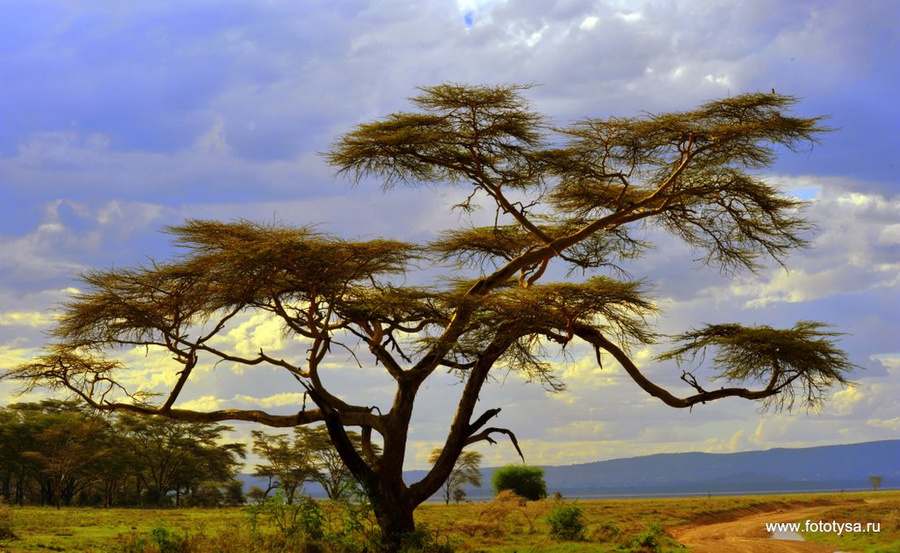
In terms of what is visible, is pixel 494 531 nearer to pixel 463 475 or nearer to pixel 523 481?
pixel 523 481

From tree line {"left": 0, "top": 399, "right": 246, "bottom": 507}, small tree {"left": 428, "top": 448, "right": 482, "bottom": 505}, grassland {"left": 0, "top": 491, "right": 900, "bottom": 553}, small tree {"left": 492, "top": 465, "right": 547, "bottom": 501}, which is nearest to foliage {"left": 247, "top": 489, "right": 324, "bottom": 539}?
grassland {"left": 0, "top": 491, "right": 900, "bottom": 553}

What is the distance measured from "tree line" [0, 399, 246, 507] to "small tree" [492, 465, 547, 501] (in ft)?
58.2

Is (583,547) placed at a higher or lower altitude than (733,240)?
lower

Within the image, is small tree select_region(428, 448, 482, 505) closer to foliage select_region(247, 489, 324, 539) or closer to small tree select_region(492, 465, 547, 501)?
small tree select_region(492, 465, 547, 501)

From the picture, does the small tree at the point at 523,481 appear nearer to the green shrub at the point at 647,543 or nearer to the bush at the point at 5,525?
the green shrub at the point at 647,543

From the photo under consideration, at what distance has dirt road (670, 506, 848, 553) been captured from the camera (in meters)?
19.6

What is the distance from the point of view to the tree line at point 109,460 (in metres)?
45.2

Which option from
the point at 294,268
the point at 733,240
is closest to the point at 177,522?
the point at 294,268

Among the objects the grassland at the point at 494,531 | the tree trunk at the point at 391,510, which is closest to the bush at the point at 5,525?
the grassland at the point at 494,531

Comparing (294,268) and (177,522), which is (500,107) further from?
(177,522)

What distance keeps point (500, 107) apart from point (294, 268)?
5086 mm

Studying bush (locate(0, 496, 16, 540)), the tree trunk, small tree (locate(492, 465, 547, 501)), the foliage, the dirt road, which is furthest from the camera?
small tree (locate(492, 465, 547, 501))

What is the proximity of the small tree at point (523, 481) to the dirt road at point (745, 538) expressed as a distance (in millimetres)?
10012

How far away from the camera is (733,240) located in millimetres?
20859
